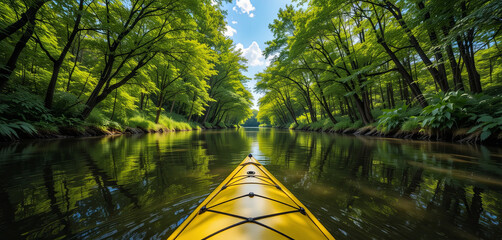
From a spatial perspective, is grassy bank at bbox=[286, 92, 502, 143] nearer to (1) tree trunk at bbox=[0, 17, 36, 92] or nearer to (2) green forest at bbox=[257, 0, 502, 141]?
(2) green forest at bbox=[257, 0, 502, 141]

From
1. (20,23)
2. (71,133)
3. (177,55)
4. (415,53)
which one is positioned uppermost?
(415,53)

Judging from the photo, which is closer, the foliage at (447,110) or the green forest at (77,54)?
the green forest at (77,54)

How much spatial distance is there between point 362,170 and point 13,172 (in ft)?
21.4

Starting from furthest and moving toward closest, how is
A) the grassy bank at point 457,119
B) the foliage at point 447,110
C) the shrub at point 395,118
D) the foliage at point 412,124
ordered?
the shrub at point 395,118 < the foliage at point 412,124 < the foliage at point 447,110 < the grassy bank at point 457,119

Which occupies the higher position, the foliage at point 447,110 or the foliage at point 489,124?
the foliage at point 447,110

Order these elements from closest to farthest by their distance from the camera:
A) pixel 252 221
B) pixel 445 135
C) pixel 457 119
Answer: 1. pixel 252 221
2. pixel 457 119
3. pixel 445 135

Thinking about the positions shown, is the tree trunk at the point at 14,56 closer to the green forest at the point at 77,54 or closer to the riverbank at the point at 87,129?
Result: the green forest at the point at 77,54

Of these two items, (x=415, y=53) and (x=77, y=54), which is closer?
(x=77, y=54)

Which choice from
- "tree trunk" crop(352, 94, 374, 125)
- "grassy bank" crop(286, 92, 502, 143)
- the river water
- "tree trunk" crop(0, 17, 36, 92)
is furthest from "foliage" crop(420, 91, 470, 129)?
"tree trunk" crop(0, 17, 36, 92)

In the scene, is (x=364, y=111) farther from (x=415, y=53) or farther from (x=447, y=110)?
(x=447, y=110)

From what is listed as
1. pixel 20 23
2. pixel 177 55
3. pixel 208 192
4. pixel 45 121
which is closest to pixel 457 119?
pixel 208 192

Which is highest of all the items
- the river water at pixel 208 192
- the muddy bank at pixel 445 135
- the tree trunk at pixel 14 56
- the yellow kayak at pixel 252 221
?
the tree trunk at pixel 14 56

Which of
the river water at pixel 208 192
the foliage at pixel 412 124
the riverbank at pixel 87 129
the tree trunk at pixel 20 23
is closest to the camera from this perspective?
the river water at pixel 208 192

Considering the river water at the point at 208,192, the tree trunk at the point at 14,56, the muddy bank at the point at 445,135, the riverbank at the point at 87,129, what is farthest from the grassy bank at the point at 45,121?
the muddy bank at the point at 445,135
